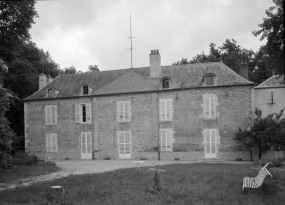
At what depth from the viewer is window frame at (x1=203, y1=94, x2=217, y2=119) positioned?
56.3 ft

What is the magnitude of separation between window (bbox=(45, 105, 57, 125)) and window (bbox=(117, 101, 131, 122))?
5331 millimetres

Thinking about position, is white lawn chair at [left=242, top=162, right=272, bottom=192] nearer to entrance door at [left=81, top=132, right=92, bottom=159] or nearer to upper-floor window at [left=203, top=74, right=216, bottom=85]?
upper-floor window at [left=203, top=74, right=216, bottom=85]

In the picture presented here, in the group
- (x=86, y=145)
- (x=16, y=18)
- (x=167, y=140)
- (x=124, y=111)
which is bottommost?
(x=86, y=145)

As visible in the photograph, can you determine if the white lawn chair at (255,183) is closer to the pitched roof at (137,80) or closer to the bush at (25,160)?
the pitched roof at (137,80)

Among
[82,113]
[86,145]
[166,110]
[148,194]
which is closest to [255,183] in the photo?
[148,194]

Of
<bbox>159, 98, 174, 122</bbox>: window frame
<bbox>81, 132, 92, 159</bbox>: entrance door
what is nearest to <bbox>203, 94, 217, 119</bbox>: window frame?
<bbox>159, 98, 174, 122</bbox>: window frame

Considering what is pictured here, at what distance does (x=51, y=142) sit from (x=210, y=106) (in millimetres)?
12477

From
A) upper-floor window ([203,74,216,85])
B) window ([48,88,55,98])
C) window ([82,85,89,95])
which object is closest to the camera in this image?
upper-floor window ([203,74,216,85])

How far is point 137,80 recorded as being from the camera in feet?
63.2

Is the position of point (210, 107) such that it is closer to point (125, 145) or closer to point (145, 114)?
point (145, 114)

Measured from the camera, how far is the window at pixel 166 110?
17797 mm

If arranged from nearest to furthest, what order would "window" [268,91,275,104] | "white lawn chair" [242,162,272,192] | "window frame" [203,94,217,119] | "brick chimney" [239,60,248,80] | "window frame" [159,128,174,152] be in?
"white lawn chair" [242,162,272,192]
"window frame" [203,94,217,119]
"window frame" [159,128,174,152]
"brick chimney" [239,60,248,80]
"window" [268,91,275,104]

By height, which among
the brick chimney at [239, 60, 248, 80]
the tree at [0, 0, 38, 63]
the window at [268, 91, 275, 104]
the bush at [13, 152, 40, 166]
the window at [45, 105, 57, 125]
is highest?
the brick chimney at [239, 60, 248, 80]

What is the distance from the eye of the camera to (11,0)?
9.61ft
